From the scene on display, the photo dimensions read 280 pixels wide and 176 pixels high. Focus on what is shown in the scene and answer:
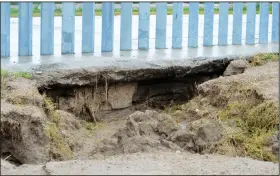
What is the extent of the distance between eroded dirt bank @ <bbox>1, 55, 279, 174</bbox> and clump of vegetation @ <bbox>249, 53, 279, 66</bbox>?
29 millimetres

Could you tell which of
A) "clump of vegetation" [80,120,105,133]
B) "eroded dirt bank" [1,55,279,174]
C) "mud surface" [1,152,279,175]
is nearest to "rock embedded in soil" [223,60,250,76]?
"eroded dirt bank" [1,55,279,174]

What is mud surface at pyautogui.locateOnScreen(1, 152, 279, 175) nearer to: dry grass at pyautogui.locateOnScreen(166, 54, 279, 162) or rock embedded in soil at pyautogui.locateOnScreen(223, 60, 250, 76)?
dry grass at pyautogui.locateOnScreen(166, 54, 279, 162)

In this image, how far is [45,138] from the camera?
7.01 meters

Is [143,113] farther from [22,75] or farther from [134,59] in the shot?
[134,59]

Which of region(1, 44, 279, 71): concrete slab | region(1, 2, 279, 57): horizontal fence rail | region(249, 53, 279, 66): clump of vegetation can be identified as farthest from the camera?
region(249, 53, 279, 66): clump of vegetation

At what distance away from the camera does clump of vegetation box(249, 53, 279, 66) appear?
29.8ft

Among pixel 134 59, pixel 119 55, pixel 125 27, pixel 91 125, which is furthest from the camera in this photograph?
pixel 125 27

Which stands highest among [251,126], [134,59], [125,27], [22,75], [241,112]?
[125,27]

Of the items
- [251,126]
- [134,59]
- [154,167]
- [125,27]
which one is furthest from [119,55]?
[154,167]

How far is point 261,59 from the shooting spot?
360 inches

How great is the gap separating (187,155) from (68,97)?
290cm

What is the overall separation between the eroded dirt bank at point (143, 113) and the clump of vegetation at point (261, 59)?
0.10 ft

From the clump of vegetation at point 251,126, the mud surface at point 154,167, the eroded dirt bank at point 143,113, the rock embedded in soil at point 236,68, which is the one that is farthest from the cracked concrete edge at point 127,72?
the mud surface at point 154,167

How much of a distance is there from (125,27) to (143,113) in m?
1.88
